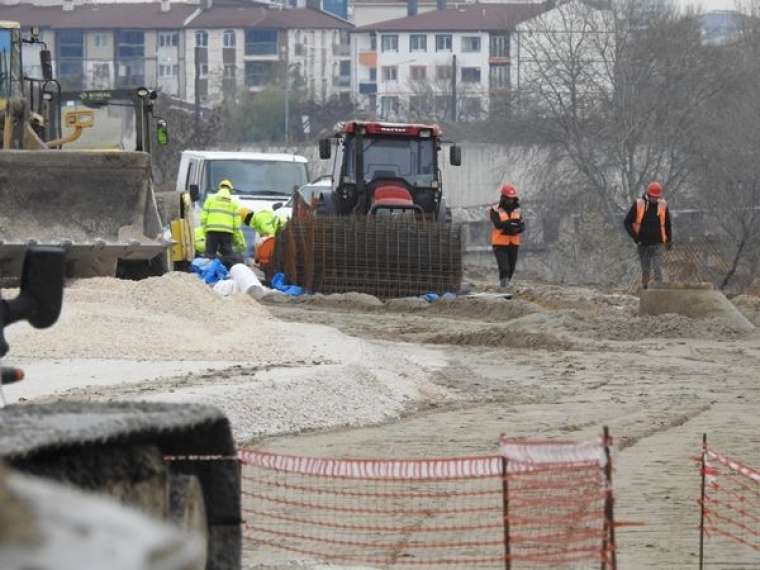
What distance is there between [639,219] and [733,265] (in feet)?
16.7

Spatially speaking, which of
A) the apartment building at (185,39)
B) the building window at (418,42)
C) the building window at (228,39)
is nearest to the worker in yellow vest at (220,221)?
the apartment building at (185,39)

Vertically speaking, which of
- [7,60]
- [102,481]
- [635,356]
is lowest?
[635,356]

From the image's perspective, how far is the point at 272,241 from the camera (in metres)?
26.4

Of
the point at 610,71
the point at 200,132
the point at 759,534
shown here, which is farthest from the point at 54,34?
the point at 759,534

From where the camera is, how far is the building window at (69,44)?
115m

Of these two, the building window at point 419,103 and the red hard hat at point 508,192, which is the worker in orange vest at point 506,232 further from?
the building window at point 419,103

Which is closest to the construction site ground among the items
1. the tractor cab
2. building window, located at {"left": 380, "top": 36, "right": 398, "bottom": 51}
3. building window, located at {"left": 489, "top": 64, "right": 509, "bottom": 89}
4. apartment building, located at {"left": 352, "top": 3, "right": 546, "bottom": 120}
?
the tractor cab

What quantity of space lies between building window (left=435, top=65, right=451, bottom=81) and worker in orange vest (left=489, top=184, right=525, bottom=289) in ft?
267

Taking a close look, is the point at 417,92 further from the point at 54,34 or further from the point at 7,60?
the point at 7,60

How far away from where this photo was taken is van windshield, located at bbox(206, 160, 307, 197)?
30.7 metres

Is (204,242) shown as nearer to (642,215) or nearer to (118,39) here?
(642,215)

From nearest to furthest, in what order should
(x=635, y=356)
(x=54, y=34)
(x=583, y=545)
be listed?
(x=583, y=545) → (x=635, y=356) → (x=54, y=34)

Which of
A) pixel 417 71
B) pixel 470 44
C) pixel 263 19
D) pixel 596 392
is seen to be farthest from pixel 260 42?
pixel 596 392

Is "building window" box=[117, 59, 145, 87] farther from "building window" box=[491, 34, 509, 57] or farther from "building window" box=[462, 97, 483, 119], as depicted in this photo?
"building window" box=[462, 97, 483, 119]
